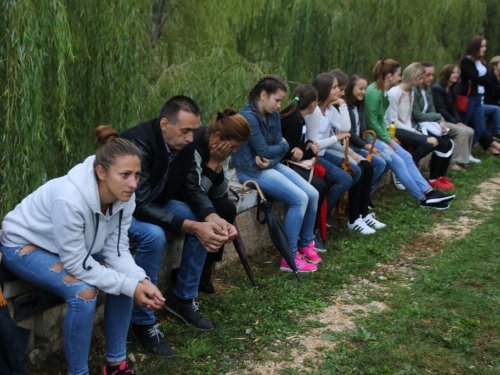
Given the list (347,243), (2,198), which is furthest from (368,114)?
(2,198)

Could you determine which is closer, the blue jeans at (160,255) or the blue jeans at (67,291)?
the blue jeans at (67,291)

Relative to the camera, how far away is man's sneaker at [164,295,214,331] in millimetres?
3820

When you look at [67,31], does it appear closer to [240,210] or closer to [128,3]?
[128,3]

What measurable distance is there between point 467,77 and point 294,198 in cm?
543

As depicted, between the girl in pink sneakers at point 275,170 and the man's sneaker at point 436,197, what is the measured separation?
7.35 ft

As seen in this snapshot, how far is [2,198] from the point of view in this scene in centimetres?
417

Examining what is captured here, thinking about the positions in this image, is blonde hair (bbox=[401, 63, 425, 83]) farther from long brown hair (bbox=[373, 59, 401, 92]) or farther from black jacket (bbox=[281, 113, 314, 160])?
black jacket (bbox=[281, 113, 314, 160])

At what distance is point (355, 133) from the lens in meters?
6.50

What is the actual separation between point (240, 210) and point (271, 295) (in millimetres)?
854

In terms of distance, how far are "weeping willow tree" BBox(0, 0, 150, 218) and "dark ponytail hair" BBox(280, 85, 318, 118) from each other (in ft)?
4.61

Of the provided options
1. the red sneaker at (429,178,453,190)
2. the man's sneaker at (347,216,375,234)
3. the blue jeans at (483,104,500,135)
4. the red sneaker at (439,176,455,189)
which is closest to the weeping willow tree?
the man's sneaker at (347,216,375,234)

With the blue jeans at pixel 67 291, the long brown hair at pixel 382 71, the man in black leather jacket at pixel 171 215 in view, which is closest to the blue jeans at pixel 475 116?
the long brown hair at pixel 382 71

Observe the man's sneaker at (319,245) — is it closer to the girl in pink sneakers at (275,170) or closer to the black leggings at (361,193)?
the girl in pink sneakers at (275,170)

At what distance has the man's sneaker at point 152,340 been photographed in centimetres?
345
